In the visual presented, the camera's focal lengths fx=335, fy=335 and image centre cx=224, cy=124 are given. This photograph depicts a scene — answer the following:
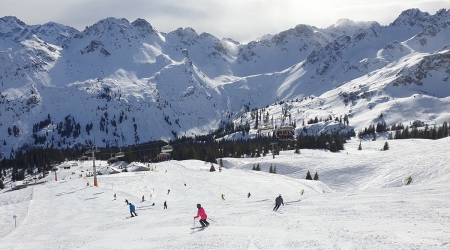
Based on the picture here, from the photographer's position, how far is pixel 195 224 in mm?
25234

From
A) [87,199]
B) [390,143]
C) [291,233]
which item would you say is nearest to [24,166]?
[87,199]

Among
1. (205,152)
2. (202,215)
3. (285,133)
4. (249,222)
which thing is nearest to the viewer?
(202,215)

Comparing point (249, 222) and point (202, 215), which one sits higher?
point (202, 215)

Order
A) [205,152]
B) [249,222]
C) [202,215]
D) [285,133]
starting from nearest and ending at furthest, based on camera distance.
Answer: [202,215] → [249,222] → [285,133] → [205,152]

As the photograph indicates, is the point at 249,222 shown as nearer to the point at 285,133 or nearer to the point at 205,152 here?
the point at 285,133

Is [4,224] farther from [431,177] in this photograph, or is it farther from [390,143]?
[390,143]

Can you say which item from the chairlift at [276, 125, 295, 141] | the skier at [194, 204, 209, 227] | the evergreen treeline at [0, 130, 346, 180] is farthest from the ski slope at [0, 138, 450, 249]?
the evergreen treeline at [0, 130, 346, 180]

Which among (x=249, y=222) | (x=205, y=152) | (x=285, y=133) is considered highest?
(x=285, y=133)

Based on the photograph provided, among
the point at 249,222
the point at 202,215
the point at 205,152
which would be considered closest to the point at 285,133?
the point at 249,222

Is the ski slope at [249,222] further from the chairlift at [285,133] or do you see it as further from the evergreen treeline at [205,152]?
the evergreen treeline at [205,152]

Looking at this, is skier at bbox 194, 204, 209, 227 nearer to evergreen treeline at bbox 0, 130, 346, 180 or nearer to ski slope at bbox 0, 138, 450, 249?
ski slope at bbox 0, 138, 450, 249

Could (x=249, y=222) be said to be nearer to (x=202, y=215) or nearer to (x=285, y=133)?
(x=202, y=215)

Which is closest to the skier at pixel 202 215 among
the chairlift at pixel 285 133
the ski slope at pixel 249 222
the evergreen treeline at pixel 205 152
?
the ski slope at pixel 249 222

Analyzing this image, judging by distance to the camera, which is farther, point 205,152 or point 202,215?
point 205,152
